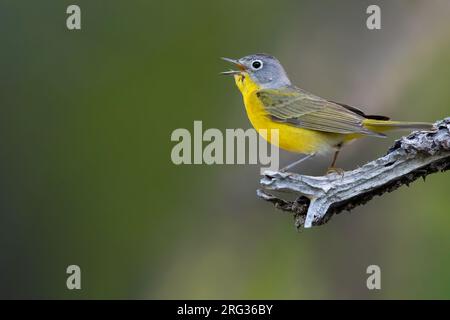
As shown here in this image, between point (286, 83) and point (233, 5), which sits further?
point (233, 5)

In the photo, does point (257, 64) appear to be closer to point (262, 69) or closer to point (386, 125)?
point (262, 69)

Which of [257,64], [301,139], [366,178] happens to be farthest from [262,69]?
[366,178]

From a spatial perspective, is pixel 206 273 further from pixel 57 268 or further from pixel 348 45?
pixel 348 45

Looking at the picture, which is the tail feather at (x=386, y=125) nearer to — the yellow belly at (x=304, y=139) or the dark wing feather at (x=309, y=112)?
the dark wing feather at (x=309, y=112)

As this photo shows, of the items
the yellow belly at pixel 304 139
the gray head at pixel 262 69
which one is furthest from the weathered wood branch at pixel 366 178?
the gray head at pixel 262 69

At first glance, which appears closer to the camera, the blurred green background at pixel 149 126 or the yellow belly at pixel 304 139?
the yellow belly at pixel 304 139

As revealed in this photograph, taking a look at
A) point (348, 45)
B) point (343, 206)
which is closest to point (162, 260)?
point (348, 45)
